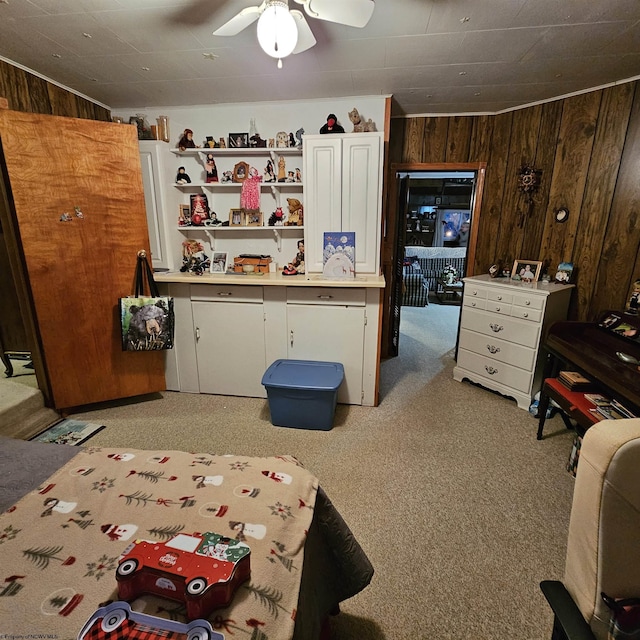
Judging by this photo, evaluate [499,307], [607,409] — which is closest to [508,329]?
[499,307]

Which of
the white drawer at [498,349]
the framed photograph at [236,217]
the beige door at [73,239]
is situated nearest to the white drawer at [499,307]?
the white drawer at [498,349]

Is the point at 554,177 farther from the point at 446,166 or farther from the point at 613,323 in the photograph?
the point at 613,323

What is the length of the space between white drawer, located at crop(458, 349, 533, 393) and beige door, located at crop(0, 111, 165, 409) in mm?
2828

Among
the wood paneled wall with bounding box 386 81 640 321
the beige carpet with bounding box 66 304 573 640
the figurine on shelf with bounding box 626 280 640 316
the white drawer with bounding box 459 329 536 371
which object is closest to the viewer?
the beige carpet with bounding box 66 304 573 640

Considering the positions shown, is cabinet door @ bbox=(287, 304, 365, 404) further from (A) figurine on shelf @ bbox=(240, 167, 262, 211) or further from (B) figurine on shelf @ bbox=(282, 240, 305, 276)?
(A) figurine on shelf @ bbox=(240, 167, 262, 211)

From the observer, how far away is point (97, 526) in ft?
2.88

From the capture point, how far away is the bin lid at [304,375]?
8.05 feet

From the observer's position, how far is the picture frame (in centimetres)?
311

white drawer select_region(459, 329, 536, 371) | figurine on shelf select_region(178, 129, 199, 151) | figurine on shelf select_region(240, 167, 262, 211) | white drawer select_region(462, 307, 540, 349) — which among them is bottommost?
white drawer select_region(459, 329, 536, 371)

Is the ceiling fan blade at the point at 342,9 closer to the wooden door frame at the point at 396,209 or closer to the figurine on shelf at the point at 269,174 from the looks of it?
the figurine on shelf at the point at 269,174

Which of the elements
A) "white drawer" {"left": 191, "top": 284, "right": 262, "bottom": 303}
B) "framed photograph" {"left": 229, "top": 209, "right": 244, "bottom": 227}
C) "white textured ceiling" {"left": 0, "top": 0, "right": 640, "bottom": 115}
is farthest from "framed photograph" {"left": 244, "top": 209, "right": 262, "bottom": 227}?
"white textured ceiling" {"left": 0, "top": 0, "right": 640, "bottom": 115}

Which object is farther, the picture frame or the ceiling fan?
the picture frame

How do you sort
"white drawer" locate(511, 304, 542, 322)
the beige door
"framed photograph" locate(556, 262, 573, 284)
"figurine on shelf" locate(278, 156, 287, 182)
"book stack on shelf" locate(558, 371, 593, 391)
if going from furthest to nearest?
"figurine on shelf" locate(278, 156, 287, 182) < "framed photograph" locate(556, 262, 573, 284) < "white drawer" locate(511, 304, 542, 322) < the beige door < "book stack on shelf" locate(558, 371, 593, 391)

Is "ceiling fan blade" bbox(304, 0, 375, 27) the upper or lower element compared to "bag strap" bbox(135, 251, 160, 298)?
upper
